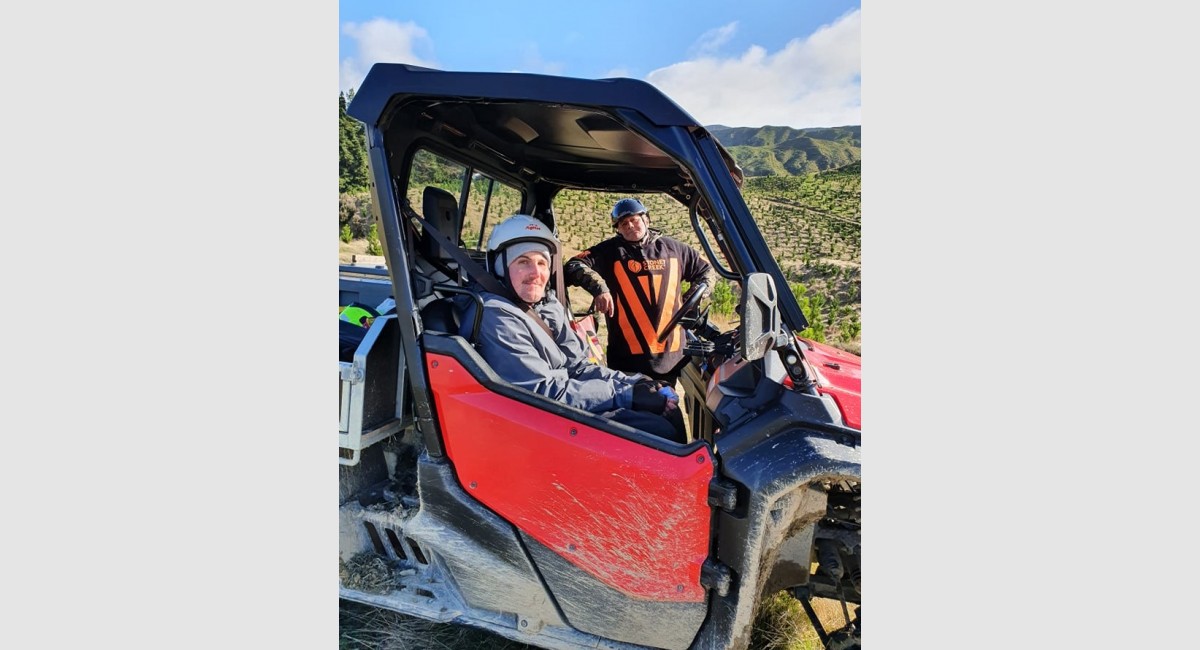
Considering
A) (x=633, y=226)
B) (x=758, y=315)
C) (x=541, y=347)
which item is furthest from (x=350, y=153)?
(x=633, y=226)

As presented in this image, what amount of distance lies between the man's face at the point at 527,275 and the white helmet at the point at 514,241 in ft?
0.07

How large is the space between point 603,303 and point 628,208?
1.76 ft

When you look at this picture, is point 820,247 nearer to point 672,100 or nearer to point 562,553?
point 672,100

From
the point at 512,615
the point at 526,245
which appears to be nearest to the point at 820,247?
the point at 526,245

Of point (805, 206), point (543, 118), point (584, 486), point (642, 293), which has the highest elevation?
point (543, 118)

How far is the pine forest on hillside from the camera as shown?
189 cm

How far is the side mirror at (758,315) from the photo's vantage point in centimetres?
150

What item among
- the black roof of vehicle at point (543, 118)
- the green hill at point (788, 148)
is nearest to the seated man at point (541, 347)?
the black roof of vehicle at point (543, 118)

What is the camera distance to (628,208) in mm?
3316

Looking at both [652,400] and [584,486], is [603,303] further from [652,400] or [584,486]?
[584,486]

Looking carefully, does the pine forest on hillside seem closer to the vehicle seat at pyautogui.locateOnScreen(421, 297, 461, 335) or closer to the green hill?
the green hill

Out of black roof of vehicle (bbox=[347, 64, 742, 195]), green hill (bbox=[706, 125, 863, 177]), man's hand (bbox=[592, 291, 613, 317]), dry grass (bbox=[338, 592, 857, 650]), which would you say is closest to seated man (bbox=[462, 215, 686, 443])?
black roof of vehicle (bbox=[347, 64, 742, 195])

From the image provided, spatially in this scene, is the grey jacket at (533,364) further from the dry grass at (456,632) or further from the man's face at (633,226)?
the man's face at (633,226)

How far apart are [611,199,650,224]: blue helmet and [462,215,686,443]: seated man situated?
1.15m
